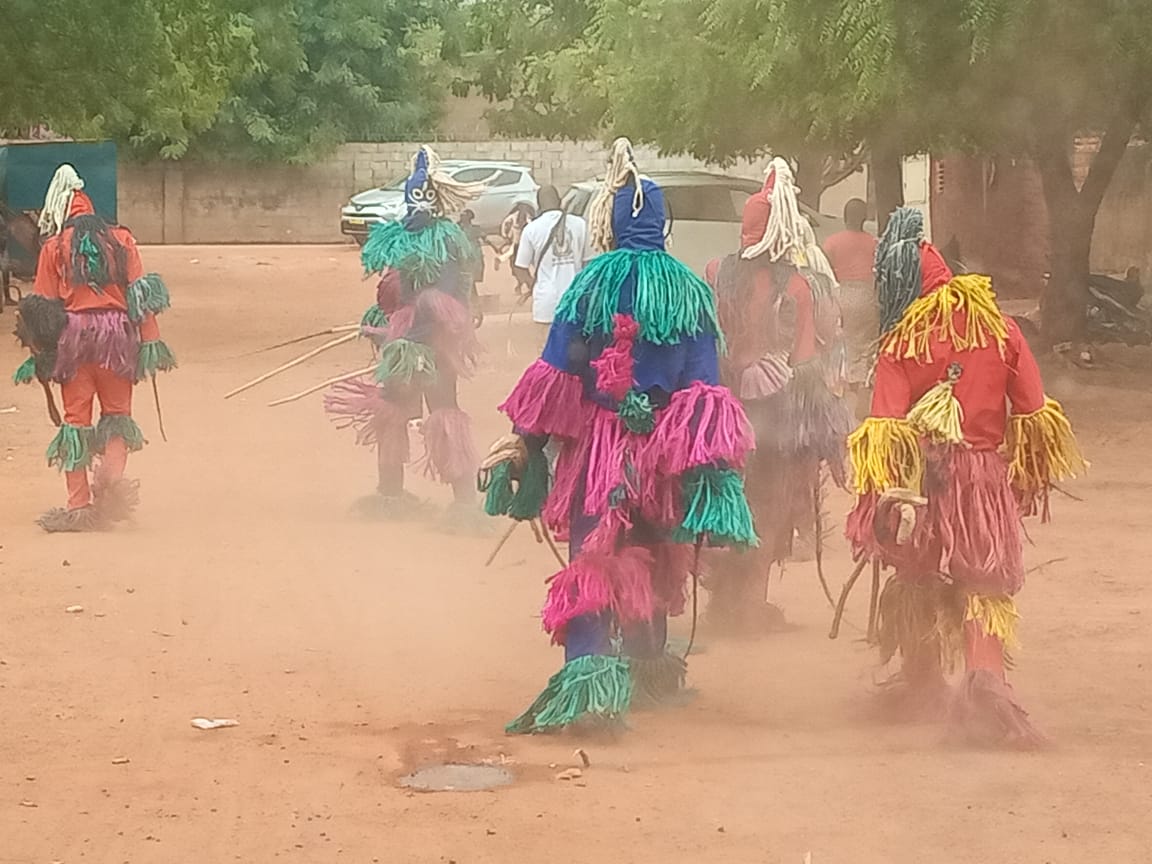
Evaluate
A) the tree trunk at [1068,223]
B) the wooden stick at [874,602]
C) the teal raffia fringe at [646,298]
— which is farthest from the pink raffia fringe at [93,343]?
the tree trunk at [1068,223]

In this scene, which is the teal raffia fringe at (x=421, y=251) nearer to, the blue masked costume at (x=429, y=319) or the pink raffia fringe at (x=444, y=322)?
the blue masked costume at (x=429, y=319)

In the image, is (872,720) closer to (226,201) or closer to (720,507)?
(720,507)

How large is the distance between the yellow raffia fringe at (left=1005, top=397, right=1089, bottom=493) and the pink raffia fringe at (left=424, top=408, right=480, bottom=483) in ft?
16.7

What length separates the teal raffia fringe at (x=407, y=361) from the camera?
11.3 m

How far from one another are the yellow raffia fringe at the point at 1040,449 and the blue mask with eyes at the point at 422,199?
540 centimetres

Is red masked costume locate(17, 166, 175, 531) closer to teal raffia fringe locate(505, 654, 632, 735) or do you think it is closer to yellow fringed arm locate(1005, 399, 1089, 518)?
teal raffia fringe locate(505, 654, 632, 735)

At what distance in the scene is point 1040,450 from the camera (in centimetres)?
670

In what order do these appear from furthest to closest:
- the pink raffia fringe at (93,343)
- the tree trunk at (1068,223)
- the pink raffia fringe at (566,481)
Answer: the tree trunk at (1068,223), the pink raffia fringe at (93,343), the pink raffia fringe at (566,481)

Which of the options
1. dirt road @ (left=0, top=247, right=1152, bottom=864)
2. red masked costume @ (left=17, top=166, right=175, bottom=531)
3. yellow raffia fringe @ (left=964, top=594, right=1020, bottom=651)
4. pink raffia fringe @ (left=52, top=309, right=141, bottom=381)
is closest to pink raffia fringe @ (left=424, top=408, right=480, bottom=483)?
dirt road @ (left=0, top=247, right=1152, bottom=864)

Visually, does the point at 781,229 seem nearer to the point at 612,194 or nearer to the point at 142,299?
the point at 612,194

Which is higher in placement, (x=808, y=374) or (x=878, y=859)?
(x=808, y=374)

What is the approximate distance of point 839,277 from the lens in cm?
1454

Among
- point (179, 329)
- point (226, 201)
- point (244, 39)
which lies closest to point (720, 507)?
point (179, 329)

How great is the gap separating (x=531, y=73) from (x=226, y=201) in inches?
737
